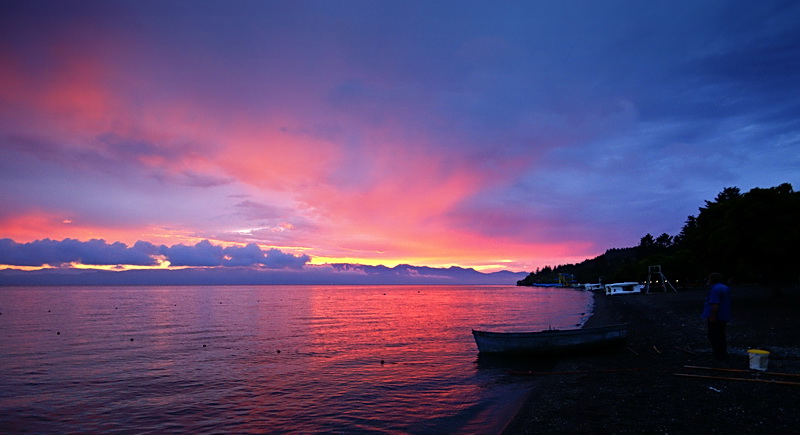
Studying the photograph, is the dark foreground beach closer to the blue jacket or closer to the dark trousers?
the dark trousers

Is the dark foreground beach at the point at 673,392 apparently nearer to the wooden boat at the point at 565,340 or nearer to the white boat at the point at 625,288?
the wooden boat at the point at 565,340

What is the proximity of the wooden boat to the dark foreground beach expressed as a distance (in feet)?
2.28

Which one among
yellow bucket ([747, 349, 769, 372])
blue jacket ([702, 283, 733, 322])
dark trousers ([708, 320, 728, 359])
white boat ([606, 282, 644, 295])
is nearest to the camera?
yellow bucket ([747, 349, 769, 372])

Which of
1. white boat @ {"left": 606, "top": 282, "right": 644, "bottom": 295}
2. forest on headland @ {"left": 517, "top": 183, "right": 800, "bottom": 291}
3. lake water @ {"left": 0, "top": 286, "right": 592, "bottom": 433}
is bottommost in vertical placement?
lake water @ {"left": 0, "top": 286, "right": 592, "bottom": 433}

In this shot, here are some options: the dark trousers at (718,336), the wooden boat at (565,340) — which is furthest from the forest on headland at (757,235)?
the dark trousers at (718,336)

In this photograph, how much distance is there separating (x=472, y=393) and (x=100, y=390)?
1903cm

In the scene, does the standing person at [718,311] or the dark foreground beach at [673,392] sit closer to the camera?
the dark foreground beach at [673,392]

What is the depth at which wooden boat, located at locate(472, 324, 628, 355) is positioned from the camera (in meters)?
25.5

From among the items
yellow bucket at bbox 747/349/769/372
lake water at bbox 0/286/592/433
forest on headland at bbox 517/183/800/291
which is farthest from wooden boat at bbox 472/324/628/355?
forest on headland at bbox 517/183/800/291

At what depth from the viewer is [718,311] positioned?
1672 centimetres

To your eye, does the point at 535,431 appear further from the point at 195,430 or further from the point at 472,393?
the point at 195,430

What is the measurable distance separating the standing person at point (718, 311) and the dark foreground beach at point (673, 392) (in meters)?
0.72

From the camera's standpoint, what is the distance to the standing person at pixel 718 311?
16.5 metres

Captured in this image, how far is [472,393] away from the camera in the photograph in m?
20.2
